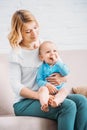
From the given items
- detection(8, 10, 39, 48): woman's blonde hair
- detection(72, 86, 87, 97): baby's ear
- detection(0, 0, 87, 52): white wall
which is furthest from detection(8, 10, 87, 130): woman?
detection(0, 0, 87, 52): white wall

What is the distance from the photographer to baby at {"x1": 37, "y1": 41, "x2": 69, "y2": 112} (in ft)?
5.01

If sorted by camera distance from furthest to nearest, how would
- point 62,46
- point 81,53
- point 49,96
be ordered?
point 62,46
point 81,53
point 49,96

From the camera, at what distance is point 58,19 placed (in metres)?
2.49

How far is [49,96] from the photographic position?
1.51 metres

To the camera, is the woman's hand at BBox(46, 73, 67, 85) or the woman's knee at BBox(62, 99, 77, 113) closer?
the woman's knee at BBox(62, 99, 77, 113)

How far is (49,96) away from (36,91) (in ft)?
0.44

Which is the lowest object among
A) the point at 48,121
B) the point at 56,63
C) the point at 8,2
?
A: the point at 48,121

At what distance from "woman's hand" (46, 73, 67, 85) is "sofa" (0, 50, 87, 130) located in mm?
196

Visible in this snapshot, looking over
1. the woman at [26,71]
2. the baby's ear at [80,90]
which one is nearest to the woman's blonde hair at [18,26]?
the woman at [26,71]

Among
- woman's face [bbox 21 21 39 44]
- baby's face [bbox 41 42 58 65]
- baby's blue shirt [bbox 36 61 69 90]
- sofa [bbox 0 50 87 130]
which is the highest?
woman's face [bbox 21 21 39 44]

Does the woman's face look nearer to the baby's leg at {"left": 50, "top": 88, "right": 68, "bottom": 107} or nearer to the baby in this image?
the baby

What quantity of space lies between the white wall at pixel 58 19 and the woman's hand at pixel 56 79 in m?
0.86

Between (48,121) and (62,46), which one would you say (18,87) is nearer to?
(48,121)

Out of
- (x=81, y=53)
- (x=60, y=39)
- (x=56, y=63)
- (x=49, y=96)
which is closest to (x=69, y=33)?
(x=60, y=39)
